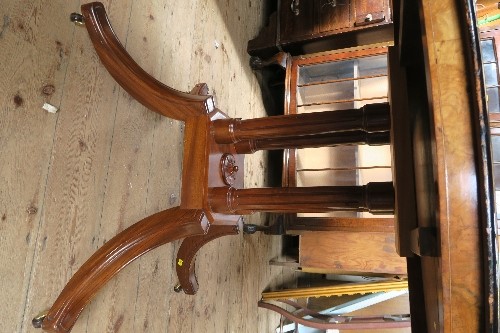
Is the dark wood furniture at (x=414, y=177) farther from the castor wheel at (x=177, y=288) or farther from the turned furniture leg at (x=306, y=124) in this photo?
the castor wheel at (x=177, y=288)

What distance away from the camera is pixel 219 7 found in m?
1.93

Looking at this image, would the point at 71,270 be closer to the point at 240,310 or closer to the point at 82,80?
the point at 82,80

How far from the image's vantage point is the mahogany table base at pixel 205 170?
924 mm

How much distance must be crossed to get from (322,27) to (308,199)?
56.5 inches

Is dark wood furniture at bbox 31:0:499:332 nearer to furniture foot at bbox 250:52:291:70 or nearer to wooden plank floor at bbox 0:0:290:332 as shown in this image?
wooden plank floor at bbox 0:0:290:332

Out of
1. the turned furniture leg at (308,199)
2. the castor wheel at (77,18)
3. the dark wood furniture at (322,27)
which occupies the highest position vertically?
the dark wood furniture at (322,27)

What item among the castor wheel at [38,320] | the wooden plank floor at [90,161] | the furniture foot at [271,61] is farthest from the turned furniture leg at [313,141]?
the furniture foot at [271,61]

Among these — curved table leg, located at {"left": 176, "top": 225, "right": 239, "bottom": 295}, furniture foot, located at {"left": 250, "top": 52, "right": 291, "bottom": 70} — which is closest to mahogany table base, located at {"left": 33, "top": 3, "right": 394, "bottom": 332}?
curved table leg, located at {"left": 176, "top": 225, "right": 239, "bottom": 295}

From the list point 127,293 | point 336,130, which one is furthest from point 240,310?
point 336,130

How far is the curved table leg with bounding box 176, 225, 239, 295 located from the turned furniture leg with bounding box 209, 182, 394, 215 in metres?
0.20

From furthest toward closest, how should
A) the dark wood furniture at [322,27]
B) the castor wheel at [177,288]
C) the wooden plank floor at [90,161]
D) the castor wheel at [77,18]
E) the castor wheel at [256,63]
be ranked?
the castor wheel at [256,63] → the dark wood furniture at [322,27] → the castor wheel at [177,288] → the castor wheel at [77,18] → the wooden plank floor at [90,161]

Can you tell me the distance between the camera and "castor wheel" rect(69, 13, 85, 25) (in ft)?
3.40

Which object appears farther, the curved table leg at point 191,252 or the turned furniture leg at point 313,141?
the curved table leg at point 191,252

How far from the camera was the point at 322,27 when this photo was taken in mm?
2104
